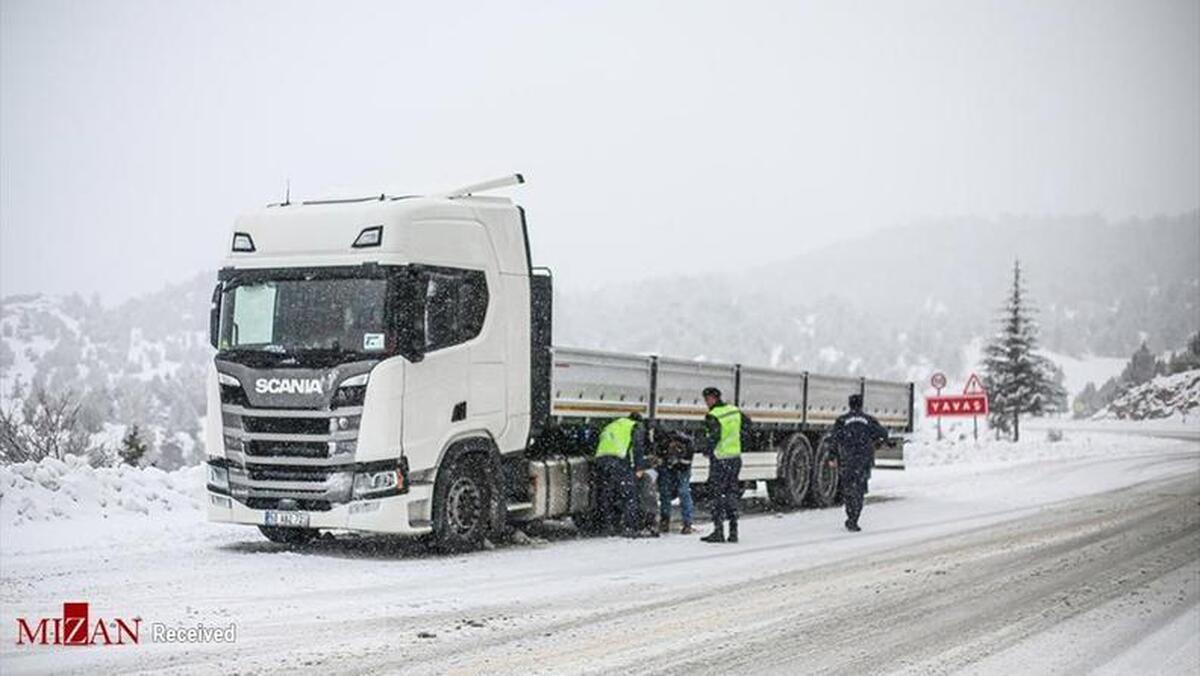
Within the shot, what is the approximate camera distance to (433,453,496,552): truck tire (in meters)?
12.8

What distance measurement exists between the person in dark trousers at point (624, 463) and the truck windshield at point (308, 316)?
13.5 ft

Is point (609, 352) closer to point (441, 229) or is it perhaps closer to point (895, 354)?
point (441, 229)

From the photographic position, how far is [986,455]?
128 ft

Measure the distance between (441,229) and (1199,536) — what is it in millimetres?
10201

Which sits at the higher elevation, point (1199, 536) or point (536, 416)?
point (536, 416)

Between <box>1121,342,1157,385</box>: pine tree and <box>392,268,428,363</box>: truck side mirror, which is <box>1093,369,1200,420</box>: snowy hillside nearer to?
<box>1121,342,1157,385</box>: pine tree

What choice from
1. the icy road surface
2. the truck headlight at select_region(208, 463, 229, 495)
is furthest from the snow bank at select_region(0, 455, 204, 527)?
the truck headlight at select_region(208, 463, 229, 495)

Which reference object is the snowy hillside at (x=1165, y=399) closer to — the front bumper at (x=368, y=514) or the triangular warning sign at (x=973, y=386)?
the triangular warning sign at (x=973, y=386)

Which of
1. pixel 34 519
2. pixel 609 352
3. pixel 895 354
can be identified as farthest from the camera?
pixel 895 354

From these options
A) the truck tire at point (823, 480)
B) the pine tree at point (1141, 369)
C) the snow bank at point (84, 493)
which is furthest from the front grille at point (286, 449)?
the pine tree at point (1141, 369)

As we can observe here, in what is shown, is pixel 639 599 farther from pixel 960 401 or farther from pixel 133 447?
pixel 960 401

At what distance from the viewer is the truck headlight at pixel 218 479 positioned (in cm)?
1255

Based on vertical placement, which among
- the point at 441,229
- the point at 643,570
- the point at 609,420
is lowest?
the point at 643,570

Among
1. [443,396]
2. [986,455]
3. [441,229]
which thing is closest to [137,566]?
[443,396]
